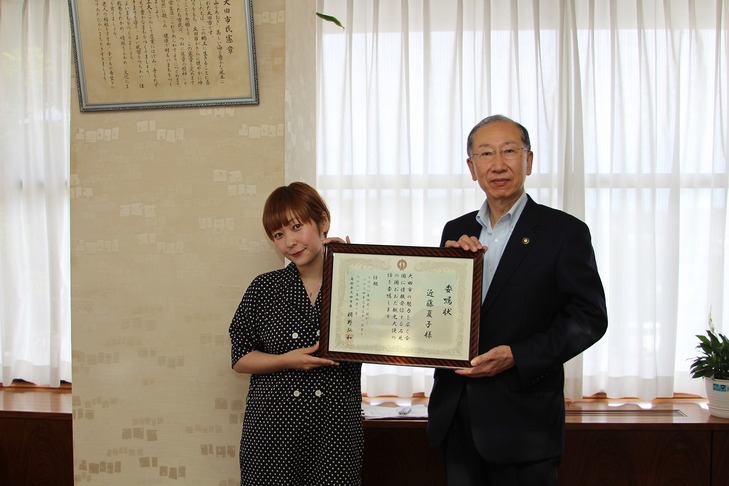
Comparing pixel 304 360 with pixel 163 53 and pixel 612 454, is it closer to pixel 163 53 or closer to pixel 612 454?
pixel 163 53

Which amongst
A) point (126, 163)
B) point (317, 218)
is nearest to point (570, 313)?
point (317, 218)

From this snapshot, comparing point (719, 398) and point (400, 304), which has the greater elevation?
point (400, 304)

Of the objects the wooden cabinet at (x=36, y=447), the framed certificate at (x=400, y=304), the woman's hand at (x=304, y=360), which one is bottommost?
the wooden cabinet at (x=36, y=447)

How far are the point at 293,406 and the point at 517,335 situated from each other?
2.04 feet

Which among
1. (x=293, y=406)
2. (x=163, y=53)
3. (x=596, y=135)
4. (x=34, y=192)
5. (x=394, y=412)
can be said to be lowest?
(x=394, y=412)

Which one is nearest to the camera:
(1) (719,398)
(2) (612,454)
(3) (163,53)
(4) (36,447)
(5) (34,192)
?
(3) (163,53)

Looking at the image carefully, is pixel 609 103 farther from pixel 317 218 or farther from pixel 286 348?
pixel 286 348

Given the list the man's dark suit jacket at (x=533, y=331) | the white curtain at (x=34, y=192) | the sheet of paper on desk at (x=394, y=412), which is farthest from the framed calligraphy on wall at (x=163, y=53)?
the sheet of paper on desk at (x=394, y=412)

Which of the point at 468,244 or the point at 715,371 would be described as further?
the point at 715,371

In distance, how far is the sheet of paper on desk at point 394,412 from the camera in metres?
2.77

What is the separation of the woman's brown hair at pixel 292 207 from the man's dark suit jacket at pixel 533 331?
519 millimetres

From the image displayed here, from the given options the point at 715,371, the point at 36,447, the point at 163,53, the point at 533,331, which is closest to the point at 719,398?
the point at 715,371

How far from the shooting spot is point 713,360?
2.89 m

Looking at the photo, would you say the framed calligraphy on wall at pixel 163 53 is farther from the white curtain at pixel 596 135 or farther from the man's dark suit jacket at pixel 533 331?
the white curtain at pixel 596 135
